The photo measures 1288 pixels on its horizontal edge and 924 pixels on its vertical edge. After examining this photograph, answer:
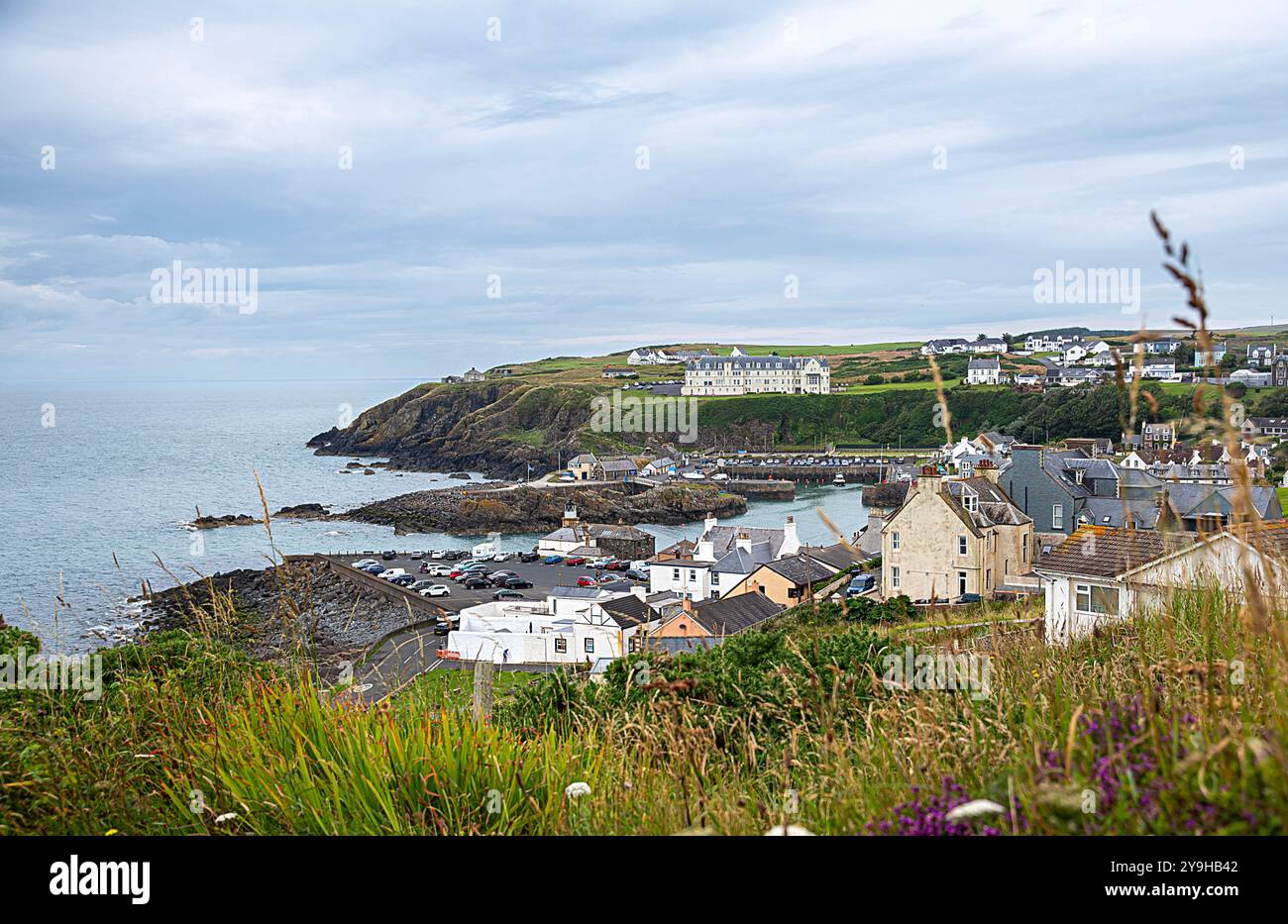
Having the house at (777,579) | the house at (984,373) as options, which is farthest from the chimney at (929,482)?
the house at (984,373)

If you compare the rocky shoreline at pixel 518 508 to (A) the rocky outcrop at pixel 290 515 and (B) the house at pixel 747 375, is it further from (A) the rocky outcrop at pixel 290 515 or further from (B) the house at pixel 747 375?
(B) the house at pixel 747 375

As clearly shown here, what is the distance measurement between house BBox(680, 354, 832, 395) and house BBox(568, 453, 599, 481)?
152ft

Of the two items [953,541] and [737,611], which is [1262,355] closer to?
[953,541]

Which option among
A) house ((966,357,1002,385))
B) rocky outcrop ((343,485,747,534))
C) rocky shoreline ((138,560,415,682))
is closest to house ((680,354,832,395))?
house ((966,357,1002,385))

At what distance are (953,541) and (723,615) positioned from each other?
658 cm

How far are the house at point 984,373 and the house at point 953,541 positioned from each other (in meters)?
87.0

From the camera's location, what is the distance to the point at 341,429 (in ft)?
437

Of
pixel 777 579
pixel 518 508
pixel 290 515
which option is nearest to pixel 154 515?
pixel 290 515

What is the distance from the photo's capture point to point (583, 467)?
89.9 m

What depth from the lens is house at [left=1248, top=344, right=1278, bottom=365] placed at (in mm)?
94250

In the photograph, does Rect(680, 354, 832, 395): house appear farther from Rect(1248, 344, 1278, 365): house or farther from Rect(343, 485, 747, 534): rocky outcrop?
Rect(343, 485, 747, 534): rocky outcrop

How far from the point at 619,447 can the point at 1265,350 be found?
7035cm
